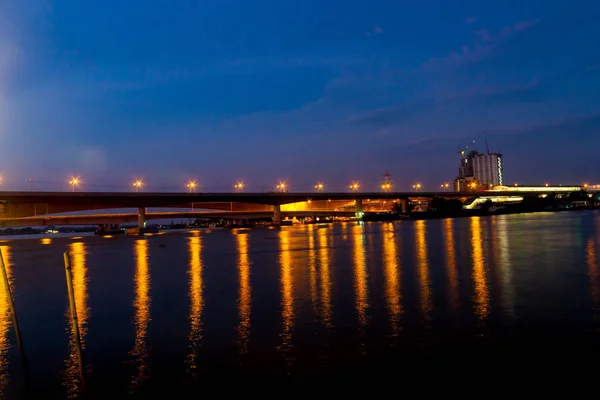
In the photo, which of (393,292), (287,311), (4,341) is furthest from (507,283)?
(4,341)

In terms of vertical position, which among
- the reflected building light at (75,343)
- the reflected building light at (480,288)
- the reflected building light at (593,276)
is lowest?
the reflected building light at (593,276)

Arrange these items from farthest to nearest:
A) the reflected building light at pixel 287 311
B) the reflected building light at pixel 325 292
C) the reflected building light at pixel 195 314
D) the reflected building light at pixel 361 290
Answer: the reflected building light at pixel 361 290 → the reflected building light at pixel 325 292 → the reflected building light at pixel 287 311 → the reflected building light at pixel 195 314

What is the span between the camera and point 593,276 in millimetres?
25672

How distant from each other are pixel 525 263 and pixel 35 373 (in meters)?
29.1

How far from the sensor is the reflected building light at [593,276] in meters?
19.2

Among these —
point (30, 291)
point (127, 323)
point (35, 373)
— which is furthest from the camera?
point (30, 291)

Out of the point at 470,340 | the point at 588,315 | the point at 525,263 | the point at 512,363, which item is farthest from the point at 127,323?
the point at 525,263

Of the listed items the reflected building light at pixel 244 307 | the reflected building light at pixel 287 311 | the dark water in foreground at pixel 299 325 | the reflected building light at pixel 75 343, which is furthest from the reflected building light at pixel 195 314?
the reflected building light at pixel 75 343

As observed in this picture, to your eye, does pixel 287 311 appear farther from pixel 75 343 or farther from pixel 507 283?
pixel 507 283

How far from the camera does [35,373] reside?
515 inches

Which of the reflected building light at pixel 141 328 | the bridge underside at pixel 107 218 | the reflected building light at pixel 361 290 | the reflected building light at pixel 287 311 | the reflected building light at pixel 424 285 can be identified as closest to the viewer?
the reflected building light at pixel 141 328

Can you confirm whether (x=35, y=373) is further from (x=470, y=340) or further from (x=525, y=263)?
(x=525, y=263)

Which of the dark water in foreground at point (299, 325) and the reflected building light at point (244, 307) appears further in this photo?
the reflected building light at point (244, 307)

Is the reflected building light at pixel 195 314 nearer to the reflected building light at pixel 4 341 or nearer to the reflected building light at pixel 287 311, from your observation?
the reflected building light at pixel 287 311
